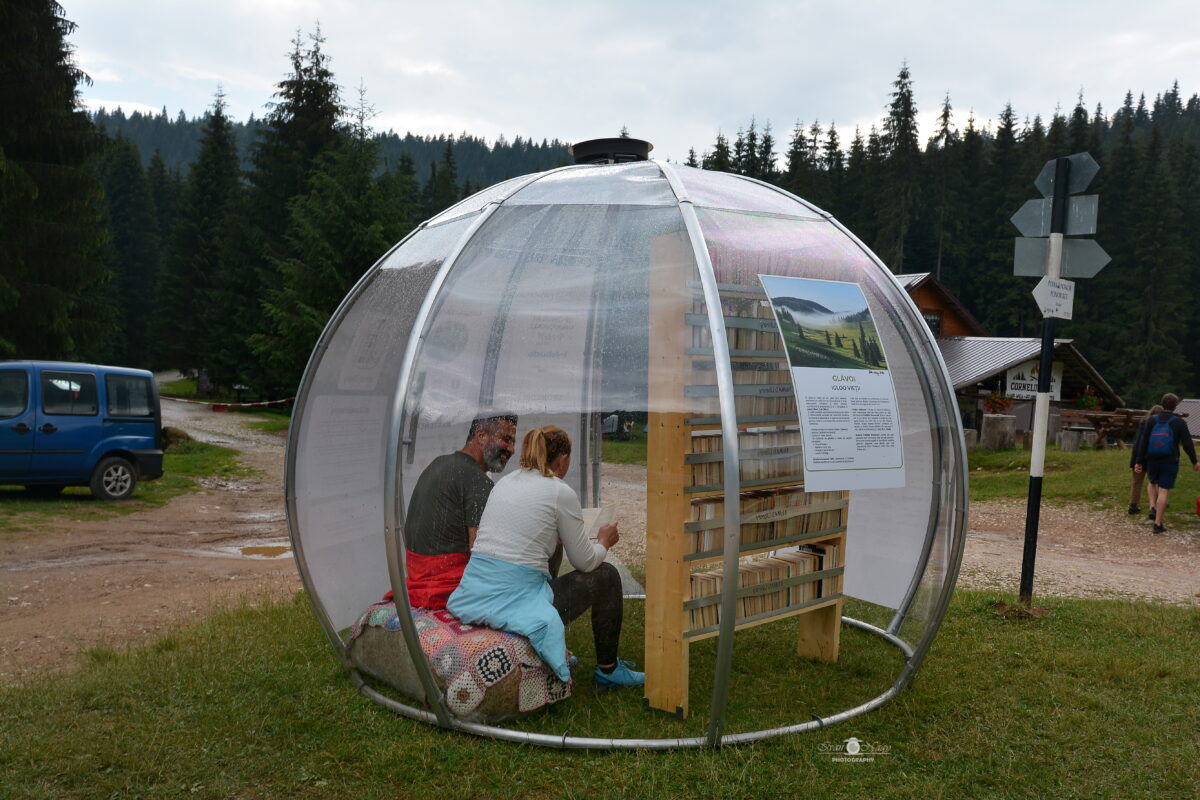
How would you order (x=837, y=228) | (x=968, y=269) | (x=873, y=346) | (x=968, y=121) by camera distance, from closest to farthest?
1. (x=873, y=346)
2. (x=837, y=228)
3. (x=968, y=269)
4. (x=968, y=121)

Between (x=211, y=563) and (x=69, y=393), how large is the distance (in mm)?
4254

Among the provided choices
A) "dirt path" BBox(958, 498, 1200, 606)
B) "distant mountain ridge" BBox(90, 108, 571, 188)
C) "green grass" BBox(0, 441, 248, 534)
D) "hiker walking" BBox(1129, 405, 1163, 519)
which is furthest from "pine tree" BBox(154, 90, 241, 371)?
"distant mountain ridge" BBox(90, 108, 571, 188)

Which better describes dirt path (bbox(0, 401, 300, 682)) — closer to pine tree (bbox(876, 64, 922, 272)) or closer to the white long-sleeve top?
the white long-sleeve top

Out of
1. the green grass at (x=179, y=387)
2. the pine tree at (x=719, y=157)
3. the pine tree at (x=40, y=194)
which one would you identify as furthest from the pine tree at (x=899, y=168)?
the pine tree at (x=40, y=194)

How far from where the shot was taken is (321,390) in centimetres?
568

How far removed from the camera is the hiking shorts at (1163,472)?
12576 millimetres

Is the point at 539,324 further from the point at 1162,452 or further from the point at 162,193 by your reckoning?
the point at 162,193

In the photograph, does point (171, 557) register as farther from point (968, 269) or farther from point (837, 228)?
point (968, 269)

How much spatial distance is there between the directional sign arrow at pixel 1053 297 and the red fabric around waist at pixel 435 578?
501cm

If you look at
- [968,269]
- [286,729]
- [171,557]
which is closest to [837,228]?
[286,729]

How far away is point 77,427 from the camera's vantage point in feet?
39.9

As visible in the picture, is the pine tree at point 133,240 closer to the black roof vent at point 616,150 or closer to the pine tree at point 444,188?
the pine tree at point 444,188

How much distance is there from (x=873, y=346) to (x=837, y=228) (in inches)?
41.9

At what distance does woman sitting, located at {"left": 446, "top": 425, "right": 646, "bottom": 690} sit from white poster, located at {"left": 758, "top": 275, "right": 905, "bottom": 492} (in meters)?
1.24
